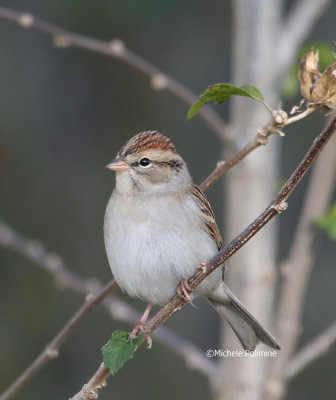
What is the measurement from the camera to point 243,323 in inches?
114

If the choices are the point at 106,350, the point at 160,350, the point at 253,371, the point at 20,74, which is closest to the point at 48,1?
the point at 20,74

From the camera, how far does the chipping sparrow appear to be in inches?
103

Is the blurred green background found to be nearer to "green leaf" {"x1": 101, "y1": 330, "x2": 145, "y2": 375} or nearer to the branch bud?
"green leaf" {"x1": 101, "y1": 330, "x2": 145, "y2": 375}

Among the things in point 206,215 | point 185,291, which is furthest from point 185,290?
point 206,215

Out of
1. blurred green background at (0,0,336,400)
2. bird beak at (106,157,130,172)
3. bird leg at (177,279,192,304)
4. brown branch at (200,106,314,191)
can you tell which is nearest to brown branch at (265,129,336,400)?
bird leg at (177,279,192,304)

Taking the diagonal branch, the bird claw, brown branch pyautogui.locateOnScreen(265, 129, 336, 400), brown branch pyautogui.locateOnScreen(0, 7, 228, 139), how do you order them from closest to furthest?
the bird claw → brown branch pyautogui.locateOnScreen(0, 7, 228, 139) → brown branch pyautogui.locateOnScreen(265, 129, 336, 400) → the diagonal branch

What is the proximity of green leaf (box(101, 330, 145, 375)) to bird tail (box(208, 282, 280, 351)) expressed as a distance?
91 centimetres

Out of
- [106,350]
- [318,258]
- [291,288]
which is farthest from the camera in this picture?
[318,258]

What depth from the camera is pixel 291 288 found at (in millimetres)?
3199

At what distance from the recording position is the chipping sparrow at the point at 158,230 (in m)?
2.62

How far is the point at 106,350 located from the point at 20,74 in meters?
3.69

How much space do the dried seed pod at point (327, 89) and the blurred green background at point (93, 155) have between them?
3.59 metres

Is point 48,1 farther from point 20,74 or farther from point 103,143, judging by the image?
point 103,143

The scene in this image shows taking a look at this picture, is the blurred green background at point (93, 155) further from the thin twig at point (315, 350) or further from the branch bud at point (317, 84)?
the branch bud at point (317, 84)
